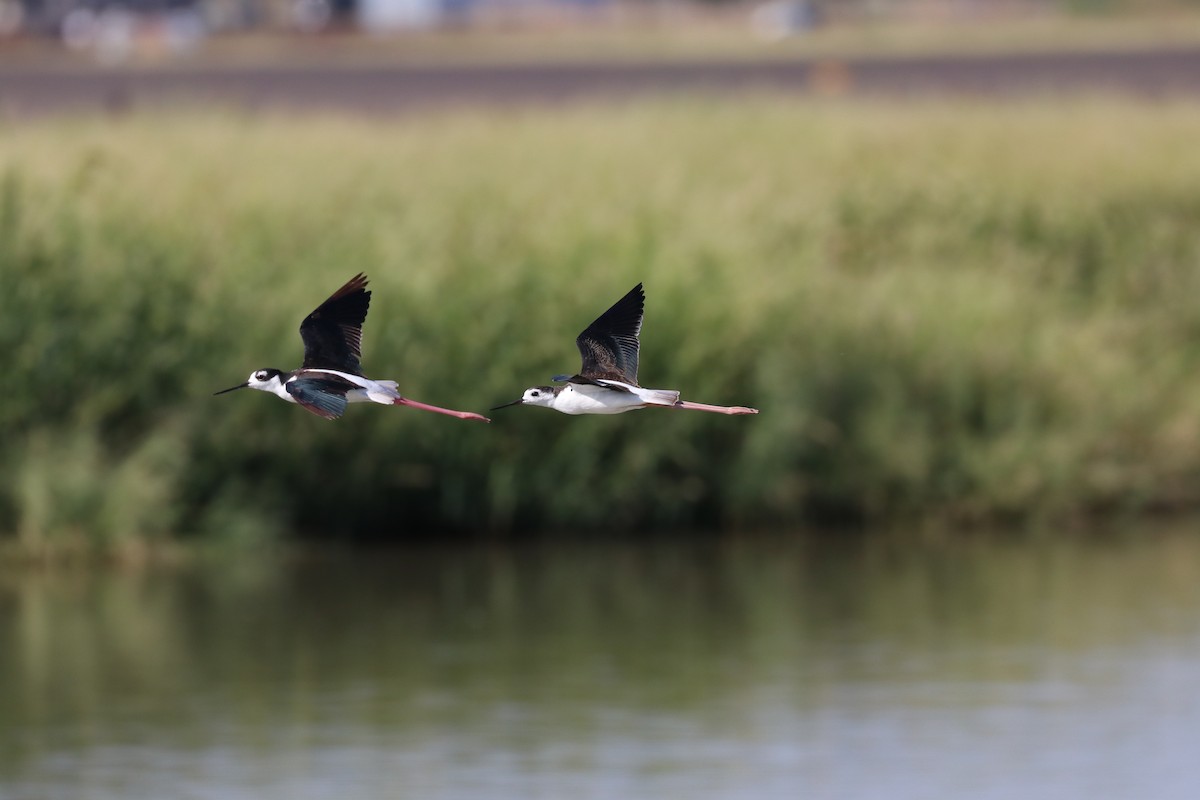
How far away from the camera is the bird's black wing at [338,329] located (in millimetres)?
6578

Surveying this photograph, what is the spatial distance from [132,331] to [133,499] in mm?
1499

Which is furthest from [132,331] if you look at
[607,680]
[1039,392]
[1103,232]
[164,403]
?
[1103,232]

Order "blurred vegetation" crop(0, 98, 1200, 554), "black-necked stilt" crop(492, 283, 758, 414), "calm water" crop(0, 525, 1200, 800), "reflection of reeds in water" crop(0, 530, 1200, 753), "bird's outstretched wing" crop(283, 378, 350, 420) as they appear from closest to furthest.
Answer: "bird's outstretched wing" crop(283, 378, 350, 420) → "black-necked stilt" crop(492, 283, 758, 414) → "calm water" crop(0, 525, 1200, 800) → "reflection of reeds in water" crop(0, 530, 1200, 753) → "blurred vegetation" crop(0, 98, 1200, 554)

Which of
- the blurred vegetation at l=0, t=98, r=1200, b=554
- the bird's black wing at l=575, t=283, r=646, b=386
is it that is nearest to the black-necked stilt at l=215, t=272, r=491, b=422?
the bird's black wing at l=575, t=283, r=646, b=386

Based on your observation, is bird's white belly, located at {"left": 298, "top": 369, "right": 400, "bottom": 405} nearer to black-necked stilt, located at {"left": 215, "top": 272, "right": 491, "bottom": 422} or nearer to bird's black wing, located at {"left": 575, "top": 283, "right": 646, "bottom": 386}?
black-necked stilt, located at {"left": 215, "top": 272, "right": 491, "bottom": 422}

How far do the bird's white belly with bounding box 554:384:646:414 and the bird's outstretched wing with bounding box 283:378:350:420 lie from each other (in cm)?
59

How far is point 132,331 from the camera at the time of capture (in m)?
18.2

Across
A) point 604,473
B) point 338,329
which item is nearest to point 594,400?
point 338,329

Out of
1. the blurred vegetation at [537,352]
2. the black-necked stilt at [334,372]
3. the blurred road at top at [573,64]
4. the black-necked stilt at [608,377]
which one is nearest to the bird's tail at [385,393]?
the black-necked stilt at [334,372]

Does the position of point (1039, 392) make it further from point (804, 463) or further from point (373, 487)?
point (373, 487)

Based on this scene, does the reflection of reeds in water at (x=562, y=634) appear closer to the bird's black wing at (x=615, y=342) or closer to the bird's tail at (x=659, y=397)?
the bird's black wing at (x=615, y=342)

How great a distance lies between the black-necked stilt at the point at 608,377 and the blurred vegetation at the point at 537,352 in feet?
36.9

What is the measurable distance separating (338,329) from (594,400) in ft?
2.97

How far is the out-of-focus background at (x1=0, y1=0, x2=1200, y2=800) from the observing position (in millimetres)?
14195
